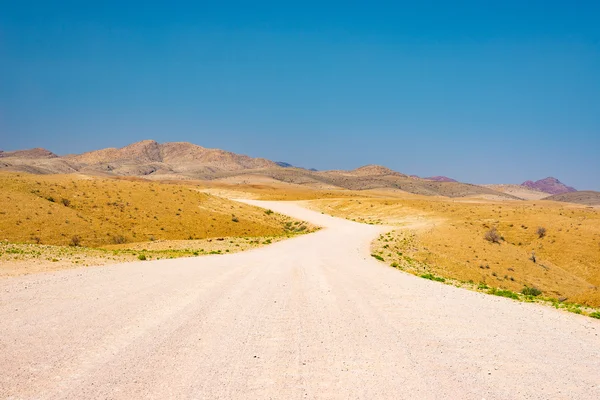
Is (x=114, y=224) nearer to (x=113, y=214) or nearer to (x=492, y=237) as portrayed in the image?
(x=113, y=214)

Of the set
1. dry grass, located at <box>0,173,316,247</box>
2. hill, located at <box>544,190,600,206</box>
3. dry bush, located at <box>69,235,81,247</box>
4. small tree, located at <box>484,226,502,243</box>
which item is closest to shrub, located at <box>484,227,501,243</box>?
small tree, located at <box>484,226,502,243</box>

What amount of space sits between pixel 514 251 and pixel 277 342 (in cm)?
2910

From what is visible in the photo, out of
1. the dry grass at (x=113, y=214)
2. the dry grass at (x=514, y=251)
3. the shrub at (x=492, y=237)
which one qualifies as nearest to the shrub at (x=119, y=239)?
the dry grass at (x=113, y=214)

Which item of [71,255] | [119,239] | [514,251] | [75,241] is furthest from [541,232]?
[75,241]

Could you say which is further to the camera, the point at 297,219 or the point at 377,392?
the point at 297,219

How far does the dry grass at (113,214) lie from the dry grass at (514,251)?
51.6 feet

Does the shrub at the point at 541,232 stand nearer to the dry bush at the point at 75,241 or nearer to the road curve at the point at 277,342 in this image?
the road curve at the point at 277,342

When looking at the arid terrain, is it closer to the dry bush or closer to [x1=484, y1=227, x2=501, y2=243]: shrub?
[x1=484, y1=227, x2=501, y2=243]: shrub

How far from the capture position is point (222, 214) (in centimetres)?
4541

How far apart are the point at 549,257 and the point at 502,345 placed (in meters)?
29.2

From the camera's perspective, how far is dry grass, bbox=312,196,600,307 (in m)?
24.7

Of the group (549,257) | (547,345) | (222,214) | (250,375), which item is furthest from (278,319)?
(222,214)

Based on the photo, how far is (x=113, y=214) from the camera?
38750 mm

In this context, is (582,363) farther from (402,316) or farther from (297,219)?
(297,219)
